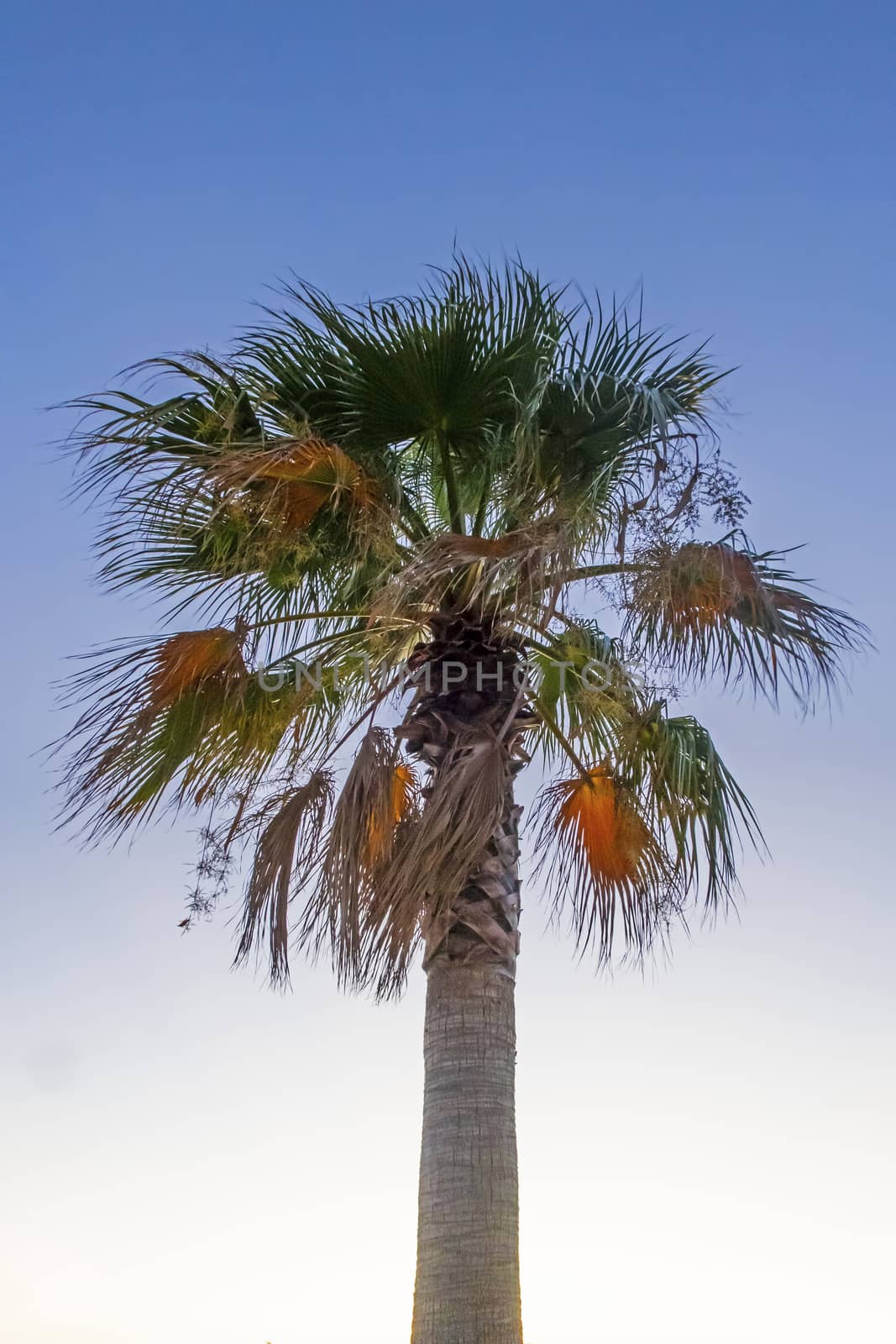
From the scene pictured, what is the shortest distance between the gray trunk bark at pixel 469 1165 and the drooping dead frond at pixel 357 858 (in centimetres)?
51

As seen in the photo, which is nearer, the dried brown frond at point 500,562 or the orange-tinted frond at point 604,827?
the dried brown frond at point 500,562

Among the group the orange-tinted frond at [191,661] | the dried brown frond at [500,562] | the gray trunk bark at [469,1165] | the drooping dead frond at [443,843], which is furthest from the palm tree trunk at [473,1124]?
the orange-tinted frond at [191,661]

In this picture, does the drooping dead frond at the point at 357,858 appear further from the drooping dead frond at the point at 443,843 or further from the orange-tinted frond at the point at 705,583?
the orange-tinted frond at the point at 705,583

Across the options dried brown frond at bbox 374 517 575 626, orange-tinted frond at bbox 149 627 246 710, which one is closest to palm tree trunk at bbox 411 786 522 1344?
dried brown frond at bbox 374 517 575 626

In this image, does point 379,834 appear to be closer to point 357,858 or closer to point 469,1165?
point 357,858

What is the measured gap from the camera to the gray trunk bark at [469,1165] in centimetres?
631

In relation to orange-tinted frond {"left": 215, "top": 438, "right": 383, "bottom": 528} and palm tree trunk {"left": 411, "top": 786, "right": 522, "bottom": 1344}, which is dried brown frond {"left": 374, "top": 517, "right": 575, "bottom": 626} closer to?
orange-tinted frond {"left": 215, "top": 438, "right": 383, "bottom": 528}

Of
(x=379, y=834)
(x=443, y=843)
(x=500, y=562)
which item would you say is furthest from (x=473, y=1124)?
(x=500, y=562)

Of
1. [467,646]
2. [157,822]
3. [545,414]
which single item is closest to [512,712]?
[467,646]

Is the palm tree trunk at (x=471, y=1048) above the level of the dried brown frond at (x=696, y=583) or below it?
below

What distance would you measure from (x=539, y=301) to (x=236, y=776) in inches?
122

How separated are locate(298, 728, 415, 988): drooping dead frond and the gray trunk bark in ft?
1.66

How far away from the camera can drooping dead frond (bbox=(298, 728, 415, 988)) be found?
6773mm

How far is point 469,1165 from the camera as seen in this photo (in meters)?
6.54
